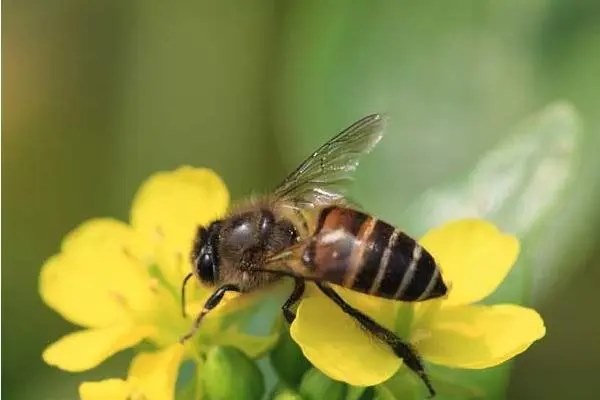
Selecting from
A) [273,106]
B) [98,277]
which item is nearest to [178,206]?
[98,277]

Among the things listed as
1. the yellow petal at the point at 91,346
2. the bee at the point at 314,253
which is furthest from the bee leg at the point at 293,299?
the yellow petal at the point at 91,346

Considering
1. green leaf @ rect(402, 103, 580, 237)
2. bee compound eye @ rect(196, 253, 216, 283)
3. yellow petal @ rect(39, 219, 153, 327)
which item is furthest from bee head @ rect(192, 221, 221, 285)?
green leaf @ rect(402, 103, 580, 237)

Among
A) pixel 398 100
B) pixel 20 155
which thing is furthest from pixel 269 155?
pixel 20 155

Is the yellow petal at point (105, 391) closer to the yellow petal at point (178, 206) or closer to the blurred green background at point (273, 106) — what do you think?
the yellow petal at point (178, 206)

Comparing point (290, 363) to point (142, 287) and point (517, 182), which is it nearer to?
point (142, 287)

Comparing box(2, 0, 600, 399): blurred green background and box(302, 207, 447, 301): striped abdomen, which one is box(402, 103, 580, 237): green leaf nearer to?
box(2, 0, 600, 399): blurred green background

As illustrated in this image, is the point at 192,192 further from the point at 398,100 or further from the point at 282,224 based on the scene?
the point at 398,100
